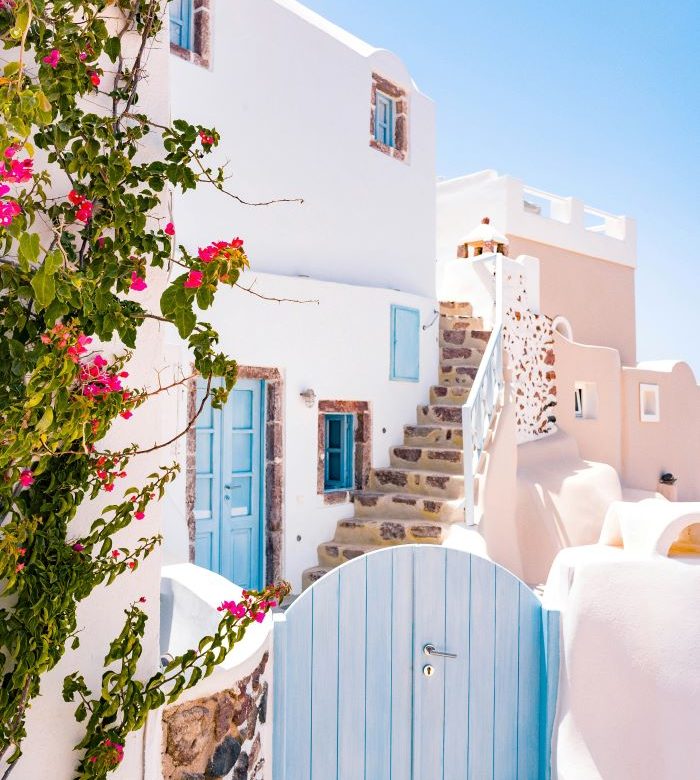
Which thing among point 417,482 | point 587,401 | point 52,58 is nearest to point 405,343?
point 417,482

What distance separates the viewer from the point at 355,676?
3896mm

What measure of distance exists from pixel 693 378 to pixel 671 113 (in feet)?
25.7

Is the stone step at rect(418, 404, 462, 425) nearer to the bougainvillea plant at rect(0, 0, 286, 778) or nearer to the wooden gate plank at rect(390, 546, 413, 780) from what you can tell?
the wooden gate plank at rect(390, 546, 413, 780)

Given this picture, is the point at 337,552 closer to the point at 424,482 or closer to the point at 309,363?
the point at 424,482

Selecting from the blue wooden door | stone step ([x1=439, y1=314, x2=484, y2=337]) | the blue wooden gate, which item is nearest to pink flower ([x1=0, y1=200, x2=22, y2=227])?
the blue wooden gate

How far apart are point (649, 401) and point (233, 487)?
32.7 ft

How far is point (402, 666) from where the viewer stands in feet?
13.2

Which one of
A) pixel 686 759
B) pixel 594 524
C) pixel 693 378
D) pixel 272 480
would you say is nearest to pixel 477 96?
pixel 693 378

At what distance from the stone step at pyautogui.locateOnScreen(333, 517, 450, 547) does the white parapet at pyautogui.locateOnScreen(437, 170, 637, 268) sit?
26.6 ft

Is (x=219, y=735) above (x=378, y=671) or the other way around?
above

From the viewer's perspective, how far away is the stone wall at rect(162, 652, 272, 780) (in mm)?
2691

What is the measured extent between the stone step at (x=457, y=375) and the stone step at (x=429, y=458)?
4.14 feet

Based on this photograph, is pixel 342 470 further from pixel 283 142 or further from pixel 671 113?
pixel 671 113

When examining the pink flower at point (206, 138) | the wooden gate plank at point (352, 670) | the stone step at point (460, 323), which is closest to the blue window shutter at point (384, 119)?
the stone step at point (460, 323)
